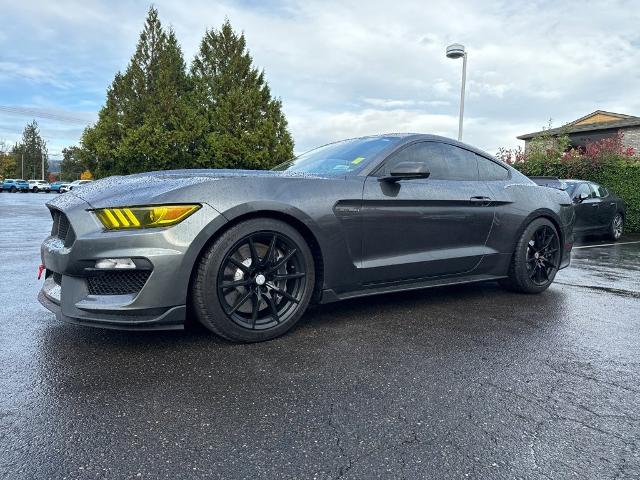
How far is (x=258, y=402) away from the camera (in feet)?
7.31

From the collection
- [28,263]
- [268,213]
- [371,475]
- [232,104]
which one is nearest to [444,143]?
[268,213]

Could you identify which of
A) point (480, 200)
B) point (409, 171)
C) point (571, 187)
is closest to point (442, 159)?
point (480, 200)

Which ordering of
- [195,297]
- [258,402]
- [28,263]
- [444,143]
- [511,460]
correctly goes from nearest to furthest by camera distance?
[511,460]
[258,402]
[195,297]
[444,143]
[28,263]

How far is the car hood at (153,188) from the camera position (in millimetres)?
2732

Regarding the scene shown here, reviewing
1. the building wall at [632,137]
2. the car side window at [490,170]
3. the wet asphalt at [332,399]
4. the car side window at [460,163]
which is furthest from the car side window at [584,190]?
the building wall at [632,137]

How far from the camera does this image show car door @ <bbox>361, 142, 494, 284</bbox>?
135 inches

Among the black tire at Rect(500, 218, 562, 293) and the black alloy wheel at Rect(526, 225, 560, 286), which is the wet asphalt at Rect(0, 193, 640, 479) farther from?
the black alloy wheel at Rect(526, 225, 560, 286)

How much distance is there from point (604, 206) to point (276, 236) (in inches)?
396

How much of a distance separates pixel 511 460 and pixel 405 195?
2.11 meters

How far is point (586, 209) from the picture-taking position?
33.2 feet

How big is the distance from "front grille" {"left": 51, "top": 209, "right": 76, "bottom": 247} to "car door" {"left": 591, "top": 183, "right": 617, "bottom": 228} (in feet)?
34.8

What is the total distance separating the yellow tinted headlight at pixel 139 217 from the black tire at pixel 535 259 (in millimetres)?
3072

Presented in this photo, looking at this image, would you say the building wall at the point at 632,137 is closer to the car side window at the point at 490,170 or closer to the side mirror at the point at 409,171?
the car side window at the point at 490,170

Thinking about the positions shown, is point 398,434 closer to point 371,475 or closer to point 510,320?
point 371,475
